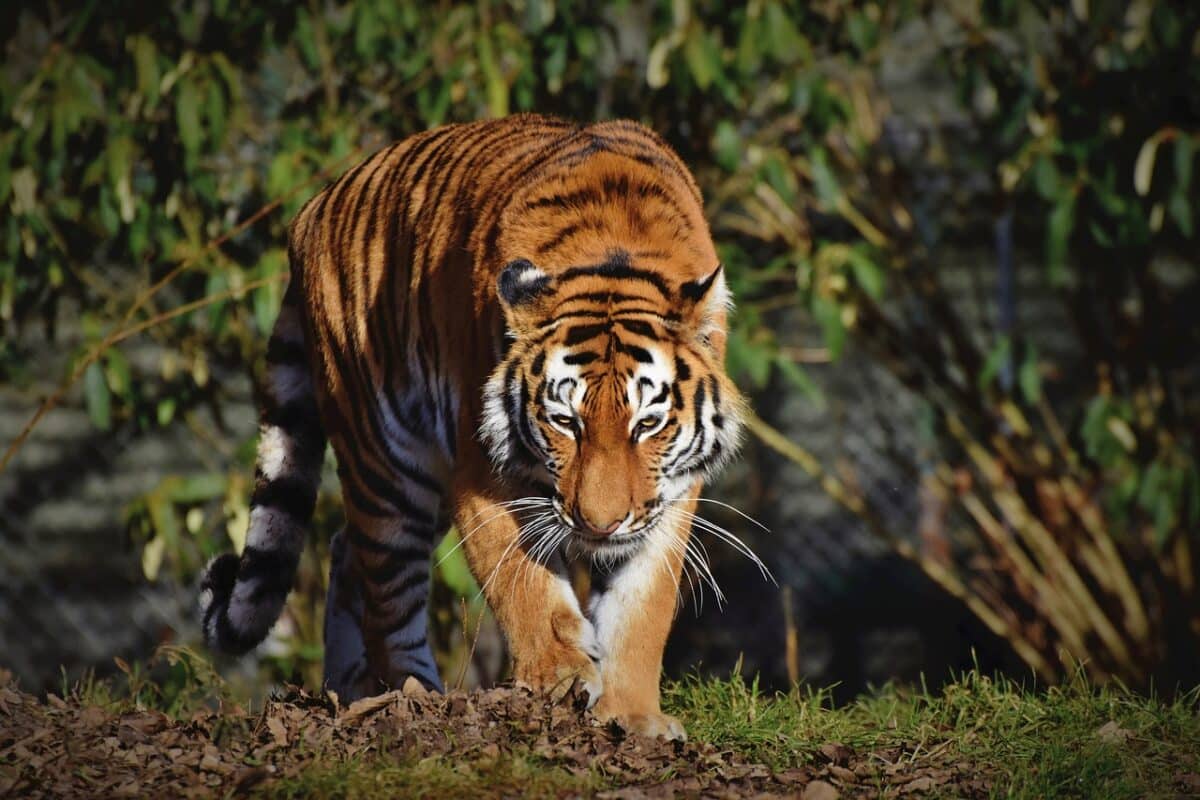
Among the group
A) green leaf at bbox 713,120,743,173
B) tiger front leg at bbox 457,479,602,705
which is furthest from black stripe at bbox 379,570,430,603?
green leaf at bbox 713,120,743,173

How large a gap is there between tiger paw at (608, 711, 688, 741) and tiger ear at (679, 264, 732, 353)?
0.74m

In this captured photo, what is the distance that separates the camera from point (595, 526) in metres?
2.89

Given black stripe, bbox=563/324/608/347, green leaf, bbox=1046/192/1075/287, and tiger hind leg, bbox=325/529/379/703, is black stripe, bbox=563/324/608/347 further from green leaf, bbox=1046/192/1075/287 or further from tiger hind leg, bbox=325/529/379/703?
green leaf, bbox=1046/192/1075/287

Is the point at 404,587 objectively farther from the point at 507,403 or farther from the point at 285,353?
the point at 507,403

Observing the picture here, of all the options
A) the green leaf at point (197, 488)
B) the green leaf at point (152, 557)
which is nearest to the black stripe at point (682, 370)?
the green leaf at point (197, 488)

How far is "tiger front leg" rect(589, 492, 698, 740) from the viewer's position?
10.2 ft

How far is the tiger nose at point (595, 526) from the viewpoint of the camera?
114 inches

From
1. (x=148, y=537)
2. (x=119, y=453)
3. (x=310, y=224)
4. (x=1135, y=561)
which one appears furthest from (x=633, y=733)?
(x=119, y=453)

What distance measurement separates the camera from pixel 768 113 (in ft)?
17.1

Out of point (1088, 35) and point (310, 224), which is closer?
point (310, 224)

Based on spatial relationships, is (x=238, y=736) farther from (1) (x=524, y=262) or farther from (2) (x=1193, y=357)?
(2) (x=1193, y=357)

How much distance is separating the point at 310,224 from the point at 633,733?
6.03 feet

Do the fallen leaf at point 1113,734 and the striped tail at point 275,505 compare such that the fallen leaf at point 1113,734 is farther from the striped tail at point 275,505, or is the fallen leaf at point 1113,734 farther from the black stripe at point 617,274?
the striped tail at point 275,505

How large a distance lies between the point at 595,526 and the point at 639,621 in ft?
1.15
